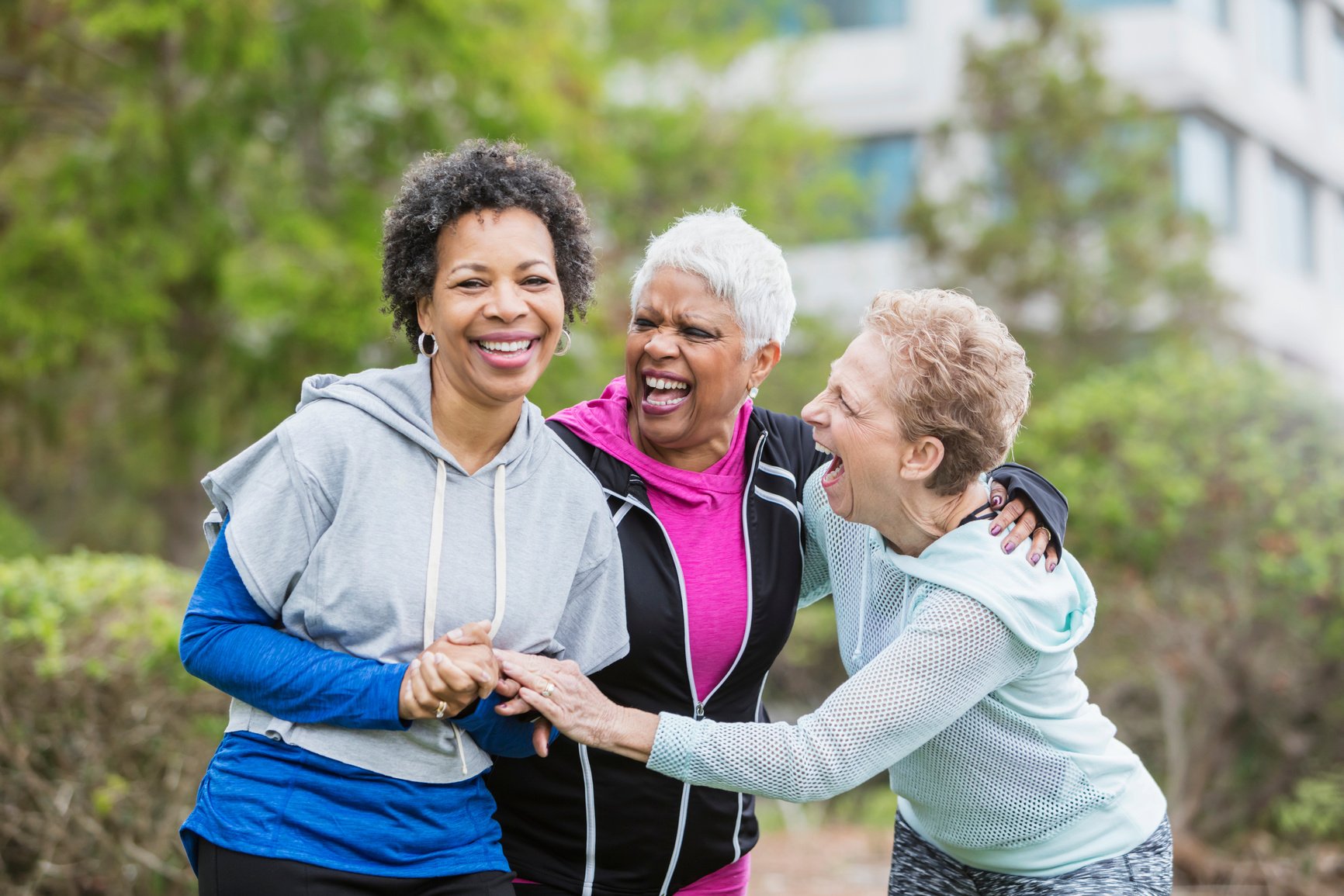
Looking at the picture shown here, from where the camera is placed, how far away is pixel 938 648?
273cm

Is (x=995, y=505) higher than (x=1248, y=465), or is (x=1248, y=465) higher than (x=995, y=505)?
(x=1248, y=465)

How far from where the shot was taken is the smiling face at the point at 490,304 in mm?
2766

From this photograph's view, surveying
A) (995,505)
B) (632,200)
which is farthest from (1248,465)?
(632,200)

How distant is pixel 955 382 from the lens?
9.36ft

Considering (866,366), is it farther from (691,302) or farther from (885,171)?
(885,171)

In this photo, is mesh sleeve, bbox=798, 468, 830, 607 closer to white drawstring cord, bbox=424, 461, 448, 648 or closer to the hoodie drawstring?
the hoodie drawstring

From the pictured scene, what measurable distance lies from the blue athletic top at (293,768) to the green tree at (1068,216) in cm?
1352

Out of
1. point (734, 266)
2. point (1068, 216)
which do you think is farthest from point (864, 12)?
point (734, 266)

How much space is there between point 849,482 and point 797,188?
15.8 m

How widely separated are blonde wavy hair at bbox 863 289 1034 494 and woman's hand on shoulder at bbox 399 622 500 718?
3.21ft

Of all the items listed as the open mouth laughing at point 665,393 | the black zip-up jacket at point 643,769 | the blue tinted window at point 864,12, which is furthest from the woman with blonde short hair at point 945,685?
the blue tinted window at point 864,12

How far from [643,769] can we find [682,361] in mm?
917

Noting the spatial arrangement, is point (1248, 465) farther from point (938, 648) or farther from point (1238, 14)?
point (1238, 14)

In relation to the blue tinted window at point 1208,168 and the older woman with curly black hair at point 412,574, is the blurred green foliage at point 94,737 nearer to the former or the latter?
the older woman with curly black hair at point 412,574
